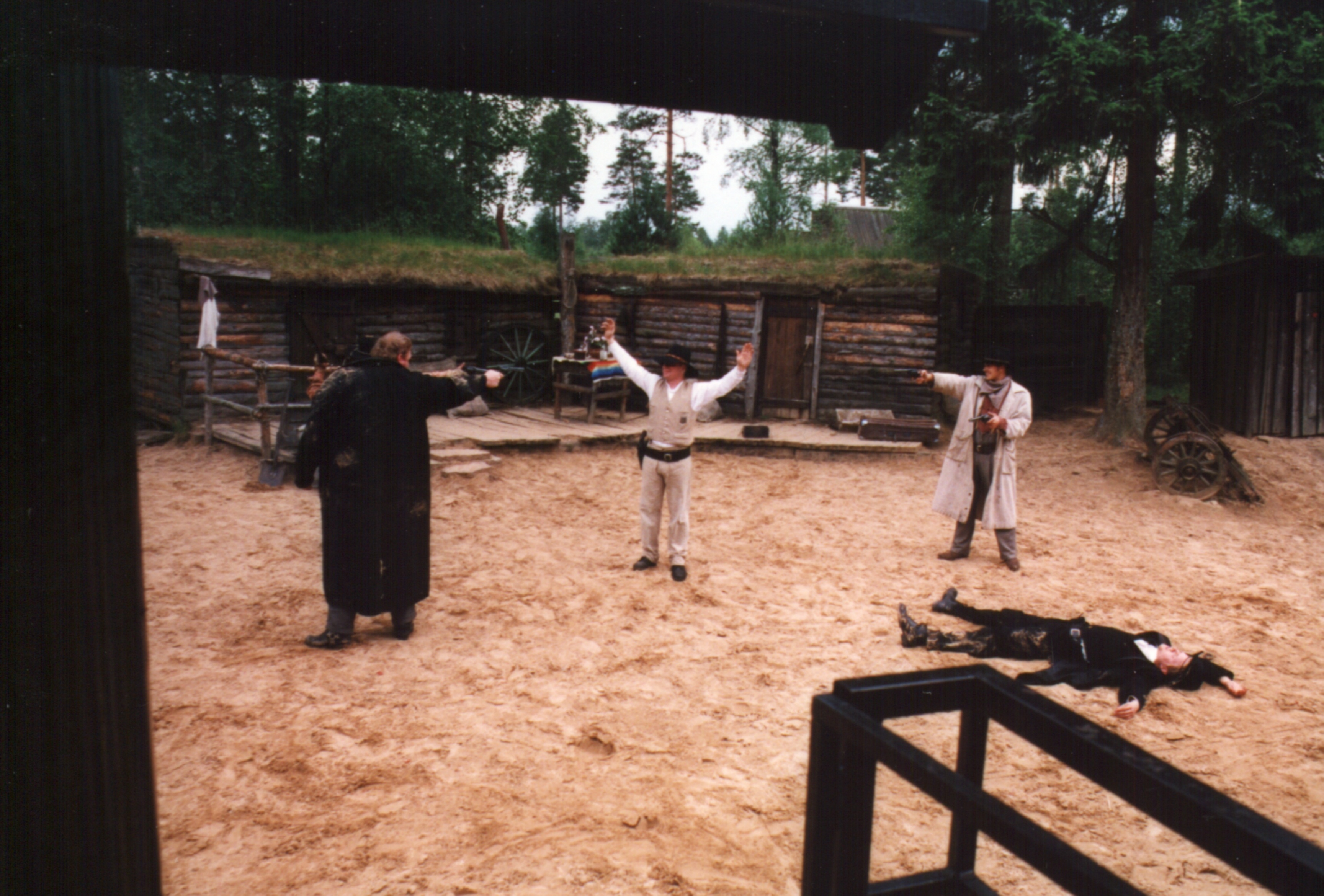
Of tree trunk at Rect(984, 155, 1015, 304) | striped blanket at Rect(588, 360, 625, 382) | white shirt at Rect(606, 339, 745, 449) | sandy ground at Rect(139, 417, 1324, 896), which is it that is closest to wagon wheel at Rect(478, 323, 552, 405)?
striped blanket at Rect(588, 360, 625, 382)

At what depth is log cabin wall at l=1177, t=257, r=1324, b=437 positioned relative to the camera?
47.1 ft

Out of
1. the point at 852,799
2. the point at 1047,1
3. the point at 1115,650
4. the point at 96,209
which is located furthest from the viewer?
the point at 1047,1

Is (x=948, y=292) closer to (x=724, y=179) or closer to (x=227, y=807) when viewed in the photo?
(x=227, y=807)

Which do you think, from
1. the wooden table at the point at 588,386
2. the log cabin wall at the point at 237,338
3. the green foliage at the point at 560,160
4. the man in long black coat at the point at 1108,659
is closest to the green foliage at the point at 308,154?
the green foliage at the point at 560,160

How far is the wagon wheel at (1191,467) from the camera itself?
1188cm

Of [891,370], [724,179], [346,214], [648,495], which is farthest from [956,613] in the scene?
[724,179]

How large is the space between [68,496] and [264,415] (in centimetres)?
1118

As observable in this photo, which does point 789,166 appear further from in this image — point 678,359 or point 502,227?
point 678,359

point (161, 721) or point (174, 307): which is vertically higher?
point (174, 307)

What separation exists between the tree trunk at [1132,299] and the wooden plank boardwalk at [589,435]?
330cm

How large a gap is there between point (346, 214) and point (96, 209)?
97.7 ft

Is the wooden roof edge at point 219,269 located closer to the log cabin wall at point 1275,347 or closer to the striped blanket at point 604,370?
the striped blanket at point 604,370

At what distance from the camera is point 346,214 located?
28656 mm

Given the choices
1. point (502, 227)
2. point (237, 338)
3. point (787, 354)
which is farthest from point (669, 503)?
point (502, 227)
